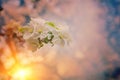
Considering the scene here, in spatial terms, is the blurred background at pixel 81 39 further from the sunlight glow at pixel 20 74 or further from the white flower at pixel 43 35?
the white flower at pixel 43 35

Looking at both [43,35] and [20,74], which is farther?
[20,74]

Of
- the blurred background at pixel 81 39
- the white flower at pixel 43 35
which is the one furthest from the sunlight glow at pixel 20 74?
the white flower at pixel 43 35

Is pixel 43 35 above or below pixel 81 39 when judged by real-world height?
below

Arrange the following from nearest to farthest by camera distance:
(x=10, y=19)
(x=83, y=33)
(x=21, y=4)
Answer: (x=10, y=19) → (x=21, y=4) → (x=83, y=33)

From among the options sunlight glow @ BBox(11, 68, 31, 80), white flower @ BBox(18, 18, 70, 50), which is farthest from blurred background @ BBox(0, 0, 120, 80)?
white flower @ BBox(18, 18, 70, 50)

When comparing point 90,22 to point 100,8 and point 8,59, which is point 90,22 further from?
point 8,59

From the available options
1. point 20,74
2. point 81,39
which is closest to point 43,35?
point 20,74

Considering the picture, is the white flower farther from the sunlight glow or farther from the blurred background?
the blurred background

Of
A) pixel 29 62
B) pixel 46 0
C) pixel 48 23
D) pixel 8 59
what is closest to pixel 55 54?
pixel 29 62

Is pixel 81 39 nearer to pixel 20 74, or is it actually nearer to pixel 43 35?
pixel 20 74
